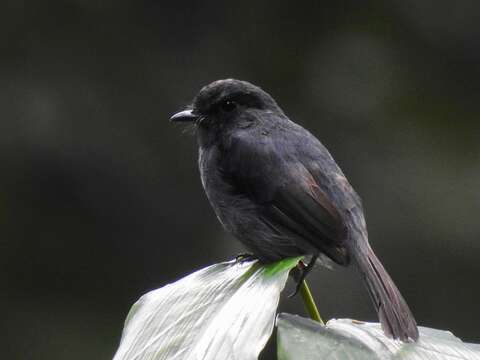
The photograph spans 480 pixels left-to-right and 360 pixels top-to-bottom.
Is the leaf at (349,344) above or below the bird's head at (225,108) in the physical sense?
below

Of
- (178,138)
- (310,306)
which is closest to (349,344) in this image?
(310,306)

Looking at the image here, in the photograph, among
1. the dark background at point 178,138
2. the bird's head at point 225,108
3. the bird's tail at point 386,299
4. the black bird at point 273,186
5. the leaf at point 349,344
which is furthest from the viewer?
the dark background at point 178,138

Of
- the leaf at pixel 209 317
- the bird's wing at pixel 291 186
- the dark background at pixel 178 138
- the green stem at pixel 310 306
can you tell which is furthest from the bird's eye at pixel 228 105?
Result: the dark background at pixel 178 138

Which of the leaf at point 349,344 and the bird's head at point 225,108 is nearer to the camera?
the leaf at point 349,344

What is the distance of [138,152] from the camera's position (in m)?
7.33

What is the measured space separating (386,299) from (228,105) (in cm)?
135

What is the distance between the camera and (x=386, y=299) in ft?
9.04

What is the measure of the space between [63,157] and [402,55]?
10.00ft

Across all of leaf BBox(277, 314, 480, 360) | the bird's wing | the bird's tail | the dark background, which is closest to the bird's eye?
the bird's wing

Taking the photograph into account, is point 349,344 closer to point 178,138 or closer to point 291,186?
point 291,186

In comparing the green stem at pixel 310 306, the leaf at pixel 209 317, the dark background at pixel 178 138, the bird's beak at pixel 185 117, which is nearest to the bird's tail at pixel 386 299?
the green stem at pixel 310 306

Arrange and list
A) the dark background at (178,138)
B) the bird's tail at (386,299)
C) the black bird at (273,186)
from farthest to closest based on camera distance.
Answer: the dark background at (178,138)
the black bird at (273,186)
the bird's tail at (386,299)

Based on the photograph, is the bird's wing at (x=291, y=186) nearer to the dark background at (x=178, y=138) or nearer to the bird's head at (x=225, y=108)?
the bird's head at (x=225, y=108)

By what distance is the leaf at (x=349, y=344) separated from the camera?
189 cm
